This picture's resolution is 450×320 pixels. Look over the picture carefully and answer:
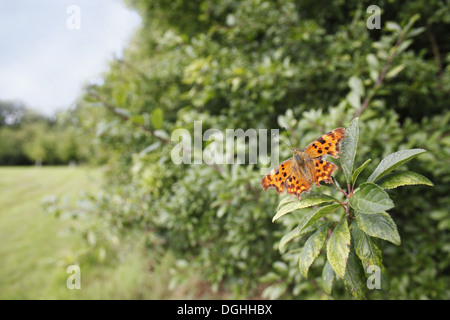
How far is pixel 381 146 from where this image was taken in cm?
148

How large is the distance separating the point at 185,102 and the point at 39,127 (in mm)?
30122

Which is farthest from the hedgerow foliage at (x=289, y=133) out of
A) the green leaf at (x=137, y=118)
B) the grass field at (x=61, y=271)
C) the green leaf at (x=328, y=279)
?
the grass field at (x=61, y=271)

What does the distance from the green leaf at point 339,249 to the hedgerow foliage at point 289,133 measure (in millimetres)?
580

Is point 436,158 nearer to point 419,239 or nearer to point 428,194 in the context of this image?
point 428,194

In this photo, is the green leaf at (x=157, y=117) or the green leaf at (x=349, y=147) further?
the green leaf at (x=157, y=117)

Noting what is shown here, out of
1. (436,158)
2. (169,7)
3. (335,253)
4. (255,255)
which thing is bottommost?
(255,255)

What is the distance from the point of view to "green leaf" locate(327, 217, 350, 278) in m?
0.59

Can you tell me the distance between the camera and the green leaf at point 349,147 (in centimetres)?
68

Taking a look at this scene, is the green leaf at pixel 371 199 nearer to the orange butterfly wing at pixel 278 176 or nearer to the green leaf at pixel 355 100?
the orange butterfly wing at pixel 278 176

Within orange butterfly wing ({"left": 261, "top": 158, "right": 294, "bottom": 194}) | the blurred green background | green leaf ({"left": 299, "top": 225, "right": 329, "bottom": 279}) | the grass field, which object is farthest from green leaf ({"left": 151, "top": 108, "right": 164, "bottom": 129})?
the grass field
